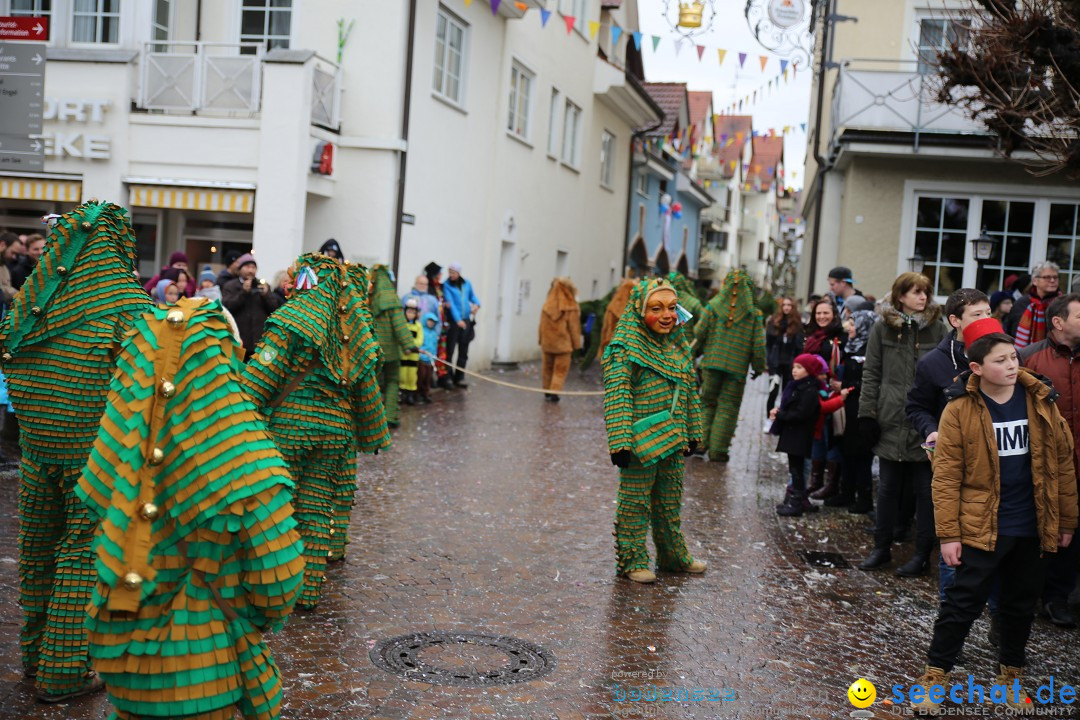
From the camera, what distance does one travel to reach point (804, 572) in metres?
7.41

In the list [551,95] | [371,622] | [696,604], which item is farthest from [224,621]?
[551,95]

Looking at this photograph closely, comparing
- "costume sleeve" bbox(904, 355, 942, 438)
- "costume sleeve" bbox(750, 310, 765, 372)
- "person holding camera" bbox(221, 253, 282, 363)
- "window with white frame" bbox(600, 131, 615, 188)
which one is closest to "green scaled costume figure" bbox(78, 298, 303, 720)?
"costume sleeve" bbox(904, 355, 942, 438)

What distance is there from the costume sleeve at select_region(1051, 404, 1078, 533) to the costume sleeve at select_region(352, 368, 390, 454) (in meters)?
3.62

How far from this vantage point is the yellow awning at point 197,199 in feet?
47.9

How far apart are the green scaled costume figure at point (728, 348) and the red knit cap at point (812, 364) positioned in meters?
2.39

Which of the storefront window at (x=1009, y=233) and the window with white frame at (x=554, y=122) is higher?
the window with white frame at (x=554, y=122)

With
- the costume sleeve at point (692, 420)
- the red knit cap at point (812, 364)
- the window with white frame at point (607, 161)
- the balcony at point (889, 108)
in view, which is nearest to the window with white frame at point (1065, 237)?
the balcony at point (889, 108)

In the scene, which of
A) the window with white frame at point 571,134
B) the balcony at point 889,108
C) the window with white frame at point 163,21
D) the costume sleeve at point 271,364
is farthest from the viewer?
the window with white frame at point 571,134

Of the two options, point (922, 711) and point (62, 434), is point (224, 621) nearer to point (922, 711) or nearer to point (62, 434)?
point (62, 434)

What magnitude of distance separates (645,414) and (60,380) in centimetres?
353

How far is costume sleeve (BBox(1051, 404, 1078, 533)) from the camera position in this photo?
5.18m

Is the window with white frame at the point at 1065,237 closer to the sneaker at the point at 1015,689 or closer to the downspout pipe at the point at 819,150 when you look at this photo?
the downspout pipe at the point at 819,150

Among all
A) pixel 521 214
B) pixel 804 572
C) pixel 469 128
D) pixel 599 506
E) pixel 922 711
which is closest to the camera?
pixel 922 711

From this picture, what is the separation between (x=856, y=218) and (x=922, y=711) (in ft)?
44.3
